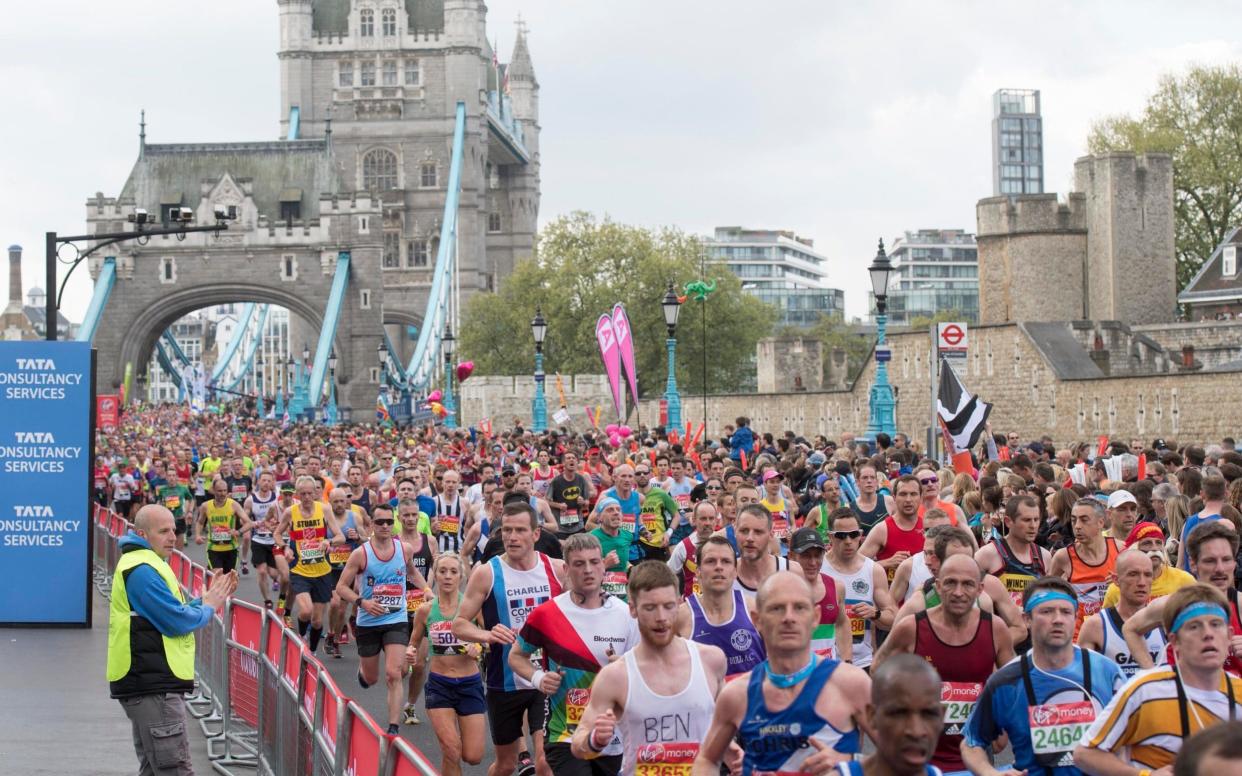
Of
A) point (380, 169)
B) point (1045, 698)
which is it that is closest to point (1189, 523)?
point (1045, 698)

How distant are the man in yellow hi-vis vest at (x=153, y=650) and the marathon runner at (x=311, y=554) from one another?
668 cm

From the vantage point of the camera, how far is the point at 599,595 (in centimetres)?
809

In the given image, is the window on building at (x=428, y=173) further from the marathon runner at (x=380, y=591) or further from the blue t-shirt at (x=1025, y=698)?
the blue t-shirt at (x=1025, y=698)

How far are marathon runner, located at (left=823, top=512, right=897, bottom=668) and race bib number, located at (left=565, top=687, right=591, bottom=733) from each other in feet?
7.50

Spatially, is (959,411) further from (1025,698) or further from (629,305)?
(629,305)

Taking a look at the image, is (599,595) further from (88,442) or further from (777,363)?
(777,363)

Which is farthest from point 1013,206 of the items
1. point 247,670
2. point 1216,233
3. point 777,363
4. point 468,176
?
point 468,176

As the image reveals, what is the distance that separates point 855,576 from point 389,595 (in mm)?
3652

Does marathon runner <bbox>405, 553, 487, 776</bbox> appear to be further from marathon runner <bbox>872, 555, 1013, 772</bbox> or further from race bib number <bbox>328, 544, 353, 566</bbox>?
race bib number <bbox>328, 544, 353, 566</bbox>

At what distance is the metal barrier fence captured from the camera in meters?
7.34

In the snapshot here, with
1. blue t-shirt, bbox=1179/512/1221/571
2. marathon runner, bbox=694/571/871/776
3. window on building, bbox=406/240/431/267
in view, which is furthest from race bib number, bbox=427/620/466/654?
window on building, bbox=406/240/431/267

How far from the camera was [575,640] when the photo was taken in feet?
26.0

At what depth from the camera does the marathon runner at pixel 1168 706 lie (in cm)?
585

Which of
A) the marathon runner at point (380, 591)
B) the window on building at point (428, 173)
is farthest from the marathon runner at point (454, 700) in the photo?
the window on building at point (428, 173)
